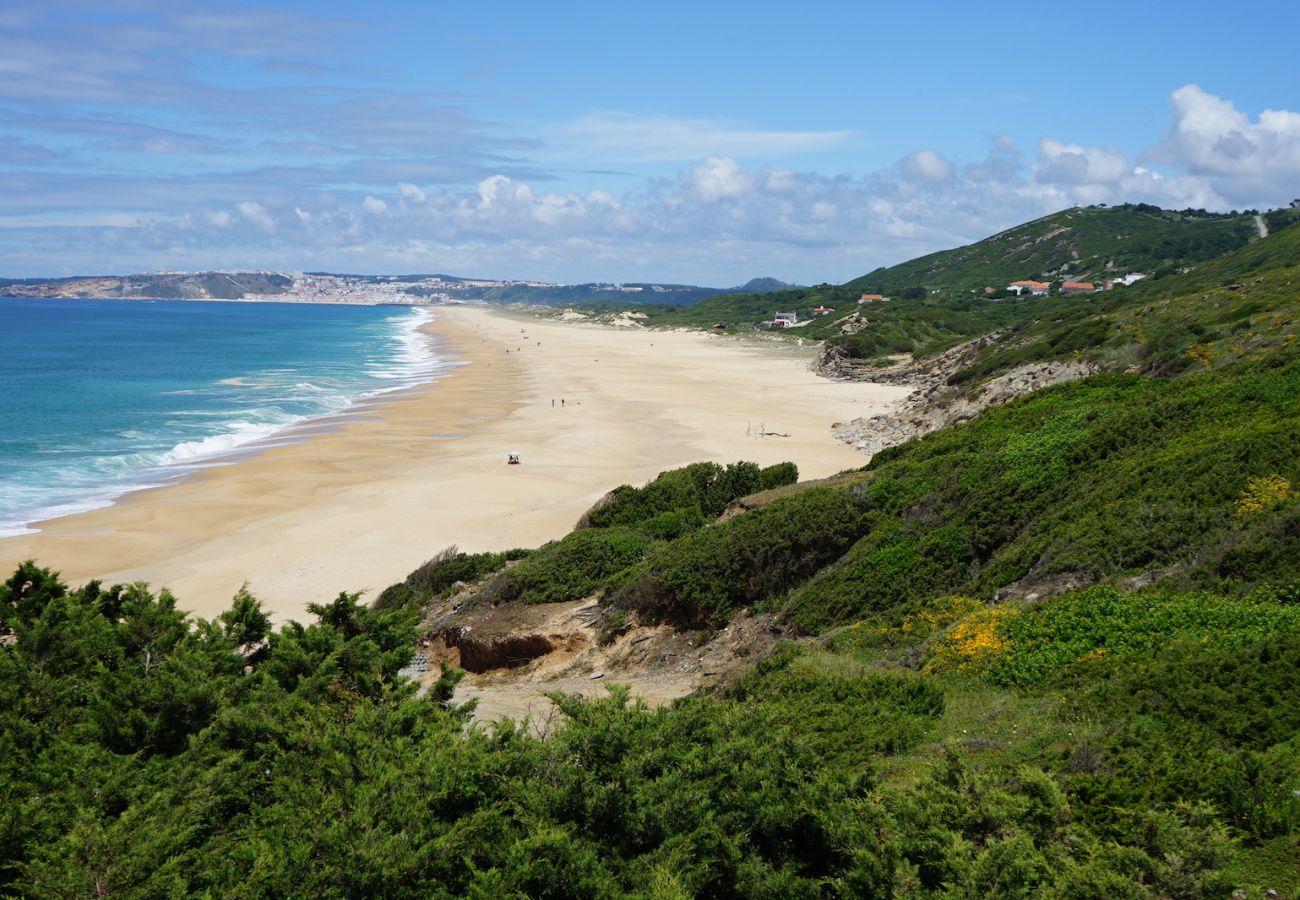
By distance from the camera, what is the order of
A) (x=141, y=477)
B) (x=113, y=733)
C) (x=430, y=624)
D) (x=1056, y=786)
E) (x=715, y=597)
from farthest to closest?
(x=141, y=477), (x=430, y=624), (x=715, y=597), (x=113, y=733), (x=1056, y=786)

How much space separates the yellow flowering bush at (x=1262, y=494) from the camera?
12344mm

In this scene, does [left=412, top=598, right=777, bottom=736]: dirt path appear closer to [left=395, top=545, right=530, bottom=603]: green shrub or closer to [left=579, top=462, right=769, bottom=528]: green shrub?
[left=395, top=545, right=530, bottom=603]: green shrub

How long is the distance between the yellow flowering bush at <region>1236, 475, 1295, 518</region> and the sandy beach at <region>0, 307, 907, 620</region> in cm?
1989

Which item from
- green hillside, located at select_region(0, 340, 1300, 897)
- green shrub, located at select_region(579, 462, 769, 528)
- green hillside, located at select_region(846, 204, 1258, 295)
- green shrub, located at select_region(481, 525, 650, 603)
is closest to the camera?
green hillside, located at select_region(0, 340, 1300, 897)

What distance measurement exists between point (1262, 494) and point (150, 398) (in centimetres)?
6502

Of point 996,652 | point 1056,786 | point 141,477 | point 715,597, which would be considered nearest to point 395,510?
point 141,477

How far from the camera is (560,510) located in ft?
106

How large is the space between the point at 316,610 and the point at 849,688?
25.6ft

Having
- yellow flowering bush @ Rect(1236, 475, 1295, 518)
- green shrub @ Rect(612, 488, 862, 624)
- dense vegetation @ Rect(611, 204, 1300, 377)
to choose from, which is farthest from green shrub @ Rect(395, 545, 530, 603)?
dense vegetation @ Rect(611, 204, 1300, 377)

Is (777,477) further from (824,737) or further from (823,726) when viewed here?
(824,737)

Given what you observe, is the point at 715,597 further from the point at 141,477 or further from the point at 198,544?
the point at 141,477

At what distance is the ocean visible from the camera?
38750mm

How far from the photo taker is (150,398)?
61.7m

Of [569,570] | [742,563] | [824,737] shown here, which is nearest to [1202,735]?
[824,737]
